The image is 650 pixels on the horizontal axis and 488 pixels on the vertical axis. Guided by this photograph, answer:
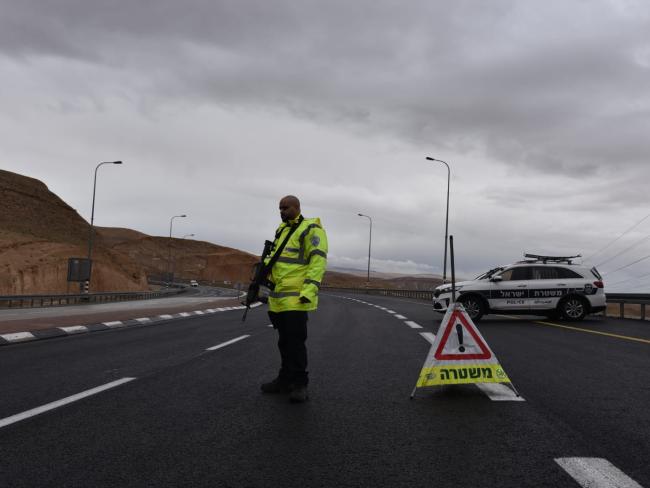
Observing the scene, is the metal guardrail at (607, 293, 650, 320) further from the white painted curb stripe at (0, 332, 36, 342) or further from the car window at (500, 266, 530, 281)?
the white painted curb stripe at (0, 332, 36, 342)

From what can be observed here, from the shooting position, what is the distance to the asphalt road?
334 cm

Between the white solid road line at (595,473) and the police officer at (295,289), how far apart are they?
2.53m

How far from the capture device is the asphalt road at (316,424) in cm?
334

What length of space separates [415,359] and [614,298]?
14.1m

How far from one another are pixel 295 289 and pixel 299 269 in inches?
7.8

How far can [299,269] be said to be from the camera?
5609mm

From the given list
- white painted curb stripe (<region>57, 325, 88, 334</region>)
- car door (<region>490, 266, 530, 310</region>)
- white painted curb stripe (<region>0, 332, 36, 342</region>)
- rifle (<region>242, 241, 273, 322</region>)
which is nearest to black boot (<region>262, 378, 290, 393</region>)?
rifle (<region>242, 241, 273, 322</region>)

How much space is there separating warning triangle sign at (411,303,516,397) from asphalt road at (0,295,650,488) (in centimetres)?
21

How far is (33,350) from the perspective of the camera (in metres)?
9.34

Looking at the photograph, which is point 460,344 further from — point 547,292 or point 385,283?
point 385,283

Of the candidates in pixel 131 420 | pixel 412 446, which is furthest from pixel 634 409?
pixel 131 420

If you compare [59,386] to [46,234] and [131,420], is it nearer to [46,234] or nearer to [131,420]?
[131,420]

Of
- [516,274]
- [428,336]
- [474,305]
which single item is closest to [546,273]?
[516,274]

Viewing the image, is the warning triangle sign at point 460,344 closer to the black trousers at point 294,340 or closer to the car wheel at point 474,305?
the black trousers at point 294,340
